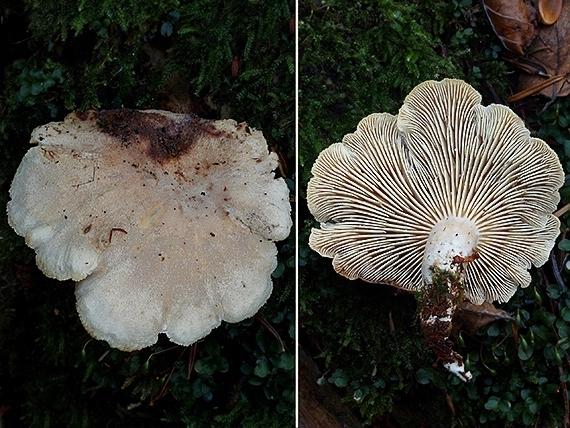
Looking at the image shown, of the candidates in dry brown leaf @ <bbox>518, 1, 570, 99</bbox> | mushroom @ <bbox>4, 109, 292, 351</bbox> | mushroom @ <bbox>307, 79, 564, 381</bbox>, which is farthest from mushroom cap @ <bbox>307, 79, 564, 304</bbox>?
dry brown leaf @ <bbox>518, 1, 570, 99</bbox>

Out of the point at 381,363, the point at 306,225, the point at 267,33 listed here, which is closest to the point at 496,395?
the point at 381,363

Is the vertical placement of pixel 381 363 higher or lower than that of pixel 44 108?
lower

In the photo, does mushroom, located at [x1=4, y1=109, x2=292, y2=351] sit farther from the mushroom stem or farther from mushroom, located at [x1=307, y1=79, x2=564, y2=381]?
the mushroom stem

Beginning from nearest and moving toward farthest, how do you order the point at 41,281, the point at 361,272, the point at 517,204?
the point at 517,204
the point at 361,272
the point at 41,281

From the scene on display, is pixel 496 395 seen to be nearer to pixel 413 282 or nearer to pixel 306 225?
pixel 413 282

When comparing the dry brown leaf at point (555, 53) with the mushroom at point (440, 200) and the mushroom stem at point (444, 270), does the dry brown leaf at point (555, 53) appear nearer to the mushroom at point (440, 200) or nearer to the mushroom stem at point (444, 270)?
the mushroom at point (440, 200)

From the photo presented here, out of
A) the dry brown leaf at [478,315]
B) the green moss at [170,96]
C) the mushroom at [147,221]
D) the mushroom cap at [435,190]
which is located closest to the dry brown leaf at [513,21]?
the mushroom cap at [435,190]

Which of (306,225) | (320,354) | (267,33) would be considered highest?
(267,33)
